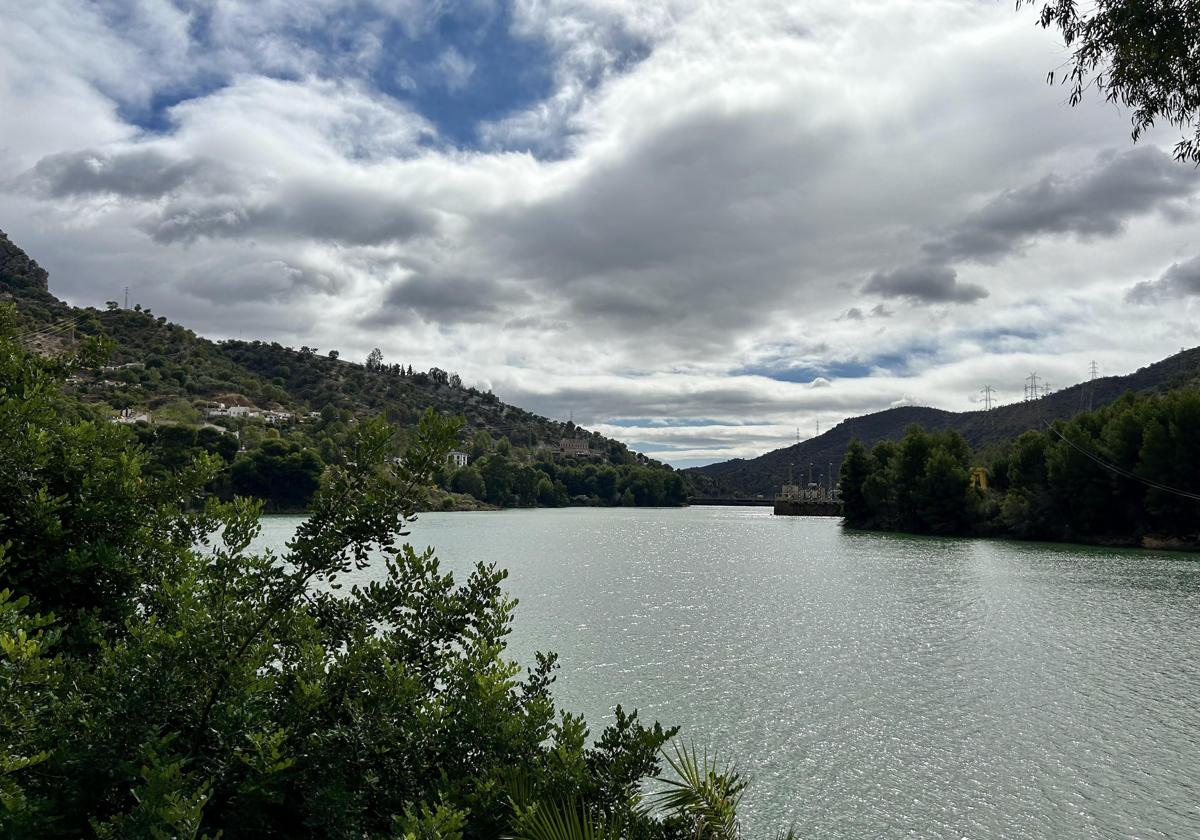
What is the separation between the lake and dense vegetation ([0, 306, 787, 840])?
27.7 feet

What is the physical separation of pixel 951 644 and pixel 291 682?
2565cm

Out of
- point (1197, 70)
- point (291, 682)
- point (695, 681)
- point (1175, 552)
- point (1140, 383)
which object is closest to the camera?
point (291, 682)

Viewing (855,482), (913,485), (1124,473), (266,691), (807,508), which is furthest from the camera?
(807,508)

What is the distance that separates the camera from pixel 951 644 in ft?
83.6

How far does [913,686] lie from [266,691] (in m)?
19.5

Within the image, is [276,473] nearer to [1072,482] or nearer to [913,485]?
[913,485]

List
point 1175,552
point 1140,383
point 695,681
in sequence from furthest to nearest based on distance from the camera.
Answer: point 1140,383 < point 1175,552 < point 695,681

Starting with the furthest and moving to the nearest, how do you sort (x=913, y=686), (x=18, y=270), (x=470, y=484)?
1. (x=18, y=270)
2. (x=470, y=484)
3. (x=913, y=686)

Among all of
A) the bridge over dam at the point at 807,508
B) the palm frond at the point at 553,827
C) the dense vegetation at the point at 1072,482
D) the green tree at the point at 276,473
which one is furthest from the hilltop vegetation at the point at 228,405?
the palm frond at the point at 553,827

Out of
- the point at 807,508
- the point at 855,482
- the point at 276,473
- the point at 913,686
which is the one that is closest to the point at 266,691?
the point at 913,686

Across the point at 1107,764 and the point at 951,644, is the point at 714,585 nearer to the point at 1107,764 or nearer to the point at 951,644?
the point at 951,644

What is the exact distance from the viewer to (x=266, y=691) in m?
4.57

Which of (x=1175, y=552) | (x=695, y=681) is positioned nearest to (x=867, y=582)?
(x=695, y=681)

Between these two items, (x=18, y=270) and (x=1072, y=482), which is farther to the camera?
(x=18, y=270)
